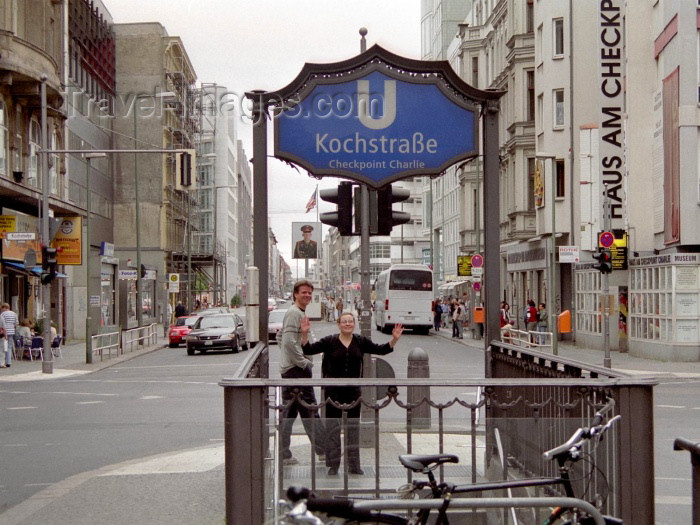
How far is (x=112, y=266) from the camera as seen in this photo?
6075 cm

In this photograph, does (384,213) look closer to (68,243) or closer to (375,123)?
(375,123)

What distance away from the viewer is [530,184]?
51.9m

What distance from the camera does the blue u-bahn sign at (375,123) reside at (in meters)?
9.76

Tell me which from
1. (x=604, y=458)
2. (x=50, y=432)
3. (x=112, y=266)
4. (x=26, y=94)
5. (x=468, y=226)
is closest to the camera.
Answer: (x=604, y=458)

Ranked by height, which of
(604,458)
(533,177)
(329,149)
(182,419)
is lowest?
(182,419)

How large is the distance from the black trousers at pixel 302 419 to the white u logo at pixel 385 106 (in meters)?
3.65

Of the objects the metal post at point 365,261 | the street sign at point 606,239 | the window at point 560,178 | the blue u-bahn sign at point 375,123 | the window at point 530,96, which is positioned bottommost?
the metal post at point 365,261

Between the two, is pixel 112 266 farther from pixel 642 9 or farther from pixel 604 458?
pixel 604 458

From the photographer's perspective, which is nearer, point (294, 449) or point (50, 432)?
point (294, 449)

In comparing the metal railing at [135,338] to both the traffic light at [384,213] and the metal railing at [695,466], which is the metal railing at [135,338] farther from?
the metal railing at [695,466]

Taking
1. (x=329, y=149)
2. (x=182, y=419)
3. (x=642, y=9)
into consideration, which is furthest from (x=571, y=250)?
(x=329, y=149)

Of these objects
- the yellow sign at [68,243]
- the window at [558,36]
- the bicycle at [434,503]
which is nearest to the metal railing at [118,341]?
the yellow sign at [68,243]

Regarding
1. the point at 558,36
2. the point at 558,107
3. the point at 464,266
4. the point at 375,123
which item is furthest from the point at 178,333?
the point at 375,123

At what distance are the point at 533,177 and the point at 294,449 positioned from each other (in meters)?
46.4
